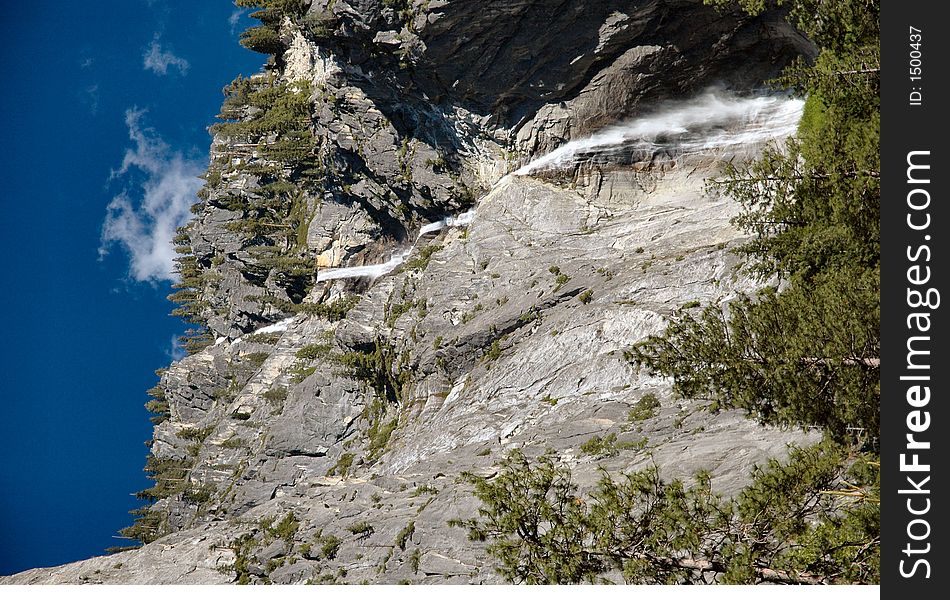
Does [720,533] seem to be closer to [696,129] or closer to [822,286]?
[822,286]

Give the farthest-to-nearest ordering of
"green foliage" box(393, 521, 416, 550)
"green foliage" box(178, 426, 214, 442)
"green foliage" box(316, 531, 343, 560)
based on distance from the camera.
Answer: "green foliage" box(178, 426, 214, 442)
"green foliage" box(316, 531, 343, 560)
"green foliage" box(393, 521, 416, 550)

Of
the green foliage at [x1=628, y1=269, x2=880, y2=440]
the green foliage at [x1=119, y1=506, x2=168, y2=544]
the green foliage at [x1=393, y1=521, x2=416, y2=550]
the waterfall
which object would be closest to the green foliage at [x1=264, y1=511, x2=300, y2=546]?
the green foliage at [x1=393, y1=521, x2=416, y2=550]

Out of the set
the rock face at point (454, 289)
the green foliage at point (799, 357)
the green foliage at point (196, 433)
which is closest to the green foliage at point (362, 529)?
the rock face at point (454, 289)

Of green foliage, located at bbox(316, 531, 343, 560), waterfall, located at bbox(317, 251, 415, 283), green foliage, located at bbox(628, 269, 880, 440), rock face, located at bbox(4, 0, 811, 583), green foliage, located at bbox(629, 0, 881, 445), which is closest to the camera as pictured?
green foliage, located at bbox(628, 269, 880, 440)

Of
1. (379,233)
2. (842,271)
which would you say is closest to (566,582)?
(842,271)

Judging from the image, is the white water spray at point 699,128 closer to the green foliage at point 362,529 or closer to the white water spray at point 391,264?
the white water spray at point 391,264

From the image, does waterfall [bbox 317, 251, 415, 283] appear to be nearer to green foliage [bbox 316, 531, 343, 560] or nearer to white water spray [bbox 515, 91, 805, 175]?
white water spray [bbox 515, 91, 805, 175]

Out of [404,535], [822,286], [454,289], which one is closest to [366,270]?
[454,289]
